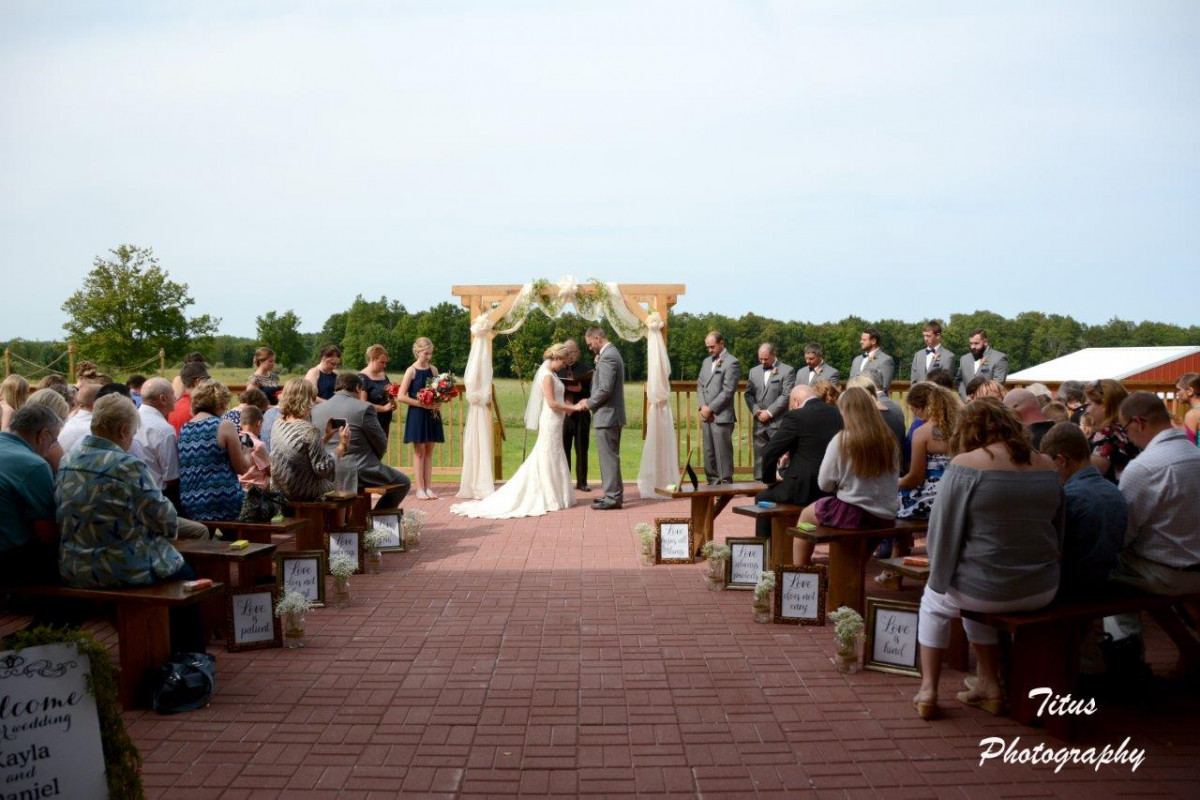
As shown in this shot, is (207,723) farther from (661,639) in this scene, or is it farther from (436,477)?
(436,477)

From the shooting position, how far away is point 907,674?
16.1ft

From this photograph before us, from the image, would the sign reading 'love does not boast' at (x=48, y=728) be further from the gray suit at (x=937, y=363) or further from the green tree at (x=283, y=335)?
the green tree at (x=283, y=335)

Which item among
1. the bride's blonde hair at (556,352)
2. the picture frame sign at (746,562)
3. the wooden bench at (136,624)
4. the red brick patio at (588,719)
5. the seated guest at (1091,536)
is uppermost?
the bride's blonde hair at (556,352)

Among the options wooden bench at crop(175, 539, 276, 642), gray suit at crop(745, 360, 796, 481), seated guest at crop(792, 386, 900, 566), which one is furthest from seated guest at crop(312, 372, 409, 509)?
gray suit at crop(745, 360, 796, 481)

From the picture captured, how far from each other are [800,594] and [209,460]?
4.05m

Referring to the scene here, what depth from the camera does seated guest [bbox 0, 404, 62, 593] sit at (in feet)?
15.3

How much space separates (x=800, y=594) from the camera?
6.00m

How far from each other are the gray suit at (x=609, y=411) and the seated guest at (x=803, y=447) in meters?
3.80

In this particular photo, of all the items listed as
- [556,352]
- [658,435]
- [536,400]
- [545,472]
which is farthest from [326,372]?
[658,435]

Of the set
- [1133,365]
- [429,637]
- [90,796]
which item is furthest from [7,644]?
[1133,365]

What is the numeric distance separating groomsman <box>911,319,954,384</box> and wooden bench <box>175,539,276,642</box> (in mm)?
8383

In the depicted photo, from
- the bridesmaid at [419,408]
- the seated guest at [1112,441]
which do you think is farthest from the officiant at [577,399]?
the seated guest at [1112,441]

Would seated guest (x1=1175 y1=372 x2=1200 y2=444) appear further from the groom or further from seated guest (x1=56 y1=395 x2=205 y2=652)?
seated guest (x1=56 y1=395 x2=205 y2=652)

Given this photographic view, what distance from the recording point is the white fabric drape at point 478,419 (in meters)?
11.7
